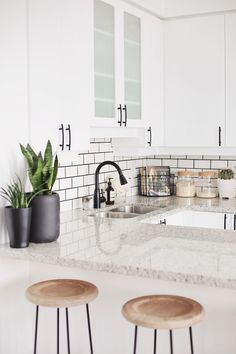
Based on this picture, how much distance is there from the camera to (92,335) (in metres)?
2.80

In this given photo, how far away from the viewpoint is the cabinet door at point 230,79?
416cm

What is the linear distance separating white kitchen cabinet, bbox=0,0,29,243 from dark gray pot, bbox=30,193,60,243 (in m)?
0.17

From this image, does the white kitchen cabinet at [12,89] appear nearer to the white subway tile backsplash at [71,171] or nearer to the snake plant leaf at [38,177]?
the snake plant leaf at [38,177]

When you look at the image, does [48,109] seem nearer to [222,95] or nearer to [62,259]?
[62,259]

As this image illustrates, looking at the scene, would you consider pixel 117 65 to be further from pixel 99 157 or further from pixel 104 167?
pixel 104 167

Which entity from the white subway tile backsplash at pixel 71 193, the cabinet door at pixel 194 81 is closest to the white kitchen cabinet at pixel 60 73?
the white subway tile backsplash at pixel 71 193

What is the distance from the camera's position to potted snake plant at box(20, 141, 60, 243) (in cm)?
275

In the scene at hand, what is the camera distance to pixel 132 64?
156 inches

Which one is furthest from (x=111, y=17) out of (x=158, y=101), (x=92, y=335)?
(x=92, y=335)

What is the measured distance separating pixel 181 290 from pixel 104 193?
5.51 feet

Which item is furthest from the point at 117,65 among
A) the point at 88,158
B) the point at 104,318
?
the point at 104,318

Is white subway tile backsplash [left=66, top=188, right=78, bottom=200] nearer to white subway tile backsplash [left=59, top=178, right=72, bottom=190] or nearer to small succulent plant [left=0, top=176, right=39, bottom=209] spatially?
white subway tile backsplash [left=59, top=178, right=72, bottom=190]

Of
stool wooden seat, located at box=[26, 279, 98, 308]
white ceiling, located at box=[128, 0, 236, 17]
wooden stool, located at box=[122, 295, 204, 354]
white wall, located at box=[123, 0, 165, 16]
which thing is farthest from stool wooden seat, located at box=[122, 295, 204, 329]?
white ceiling, located at box=[128, 0, 236, 17]

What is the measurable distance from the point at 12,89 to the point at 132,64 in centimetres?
137
